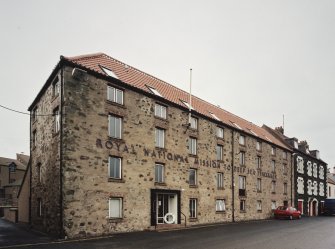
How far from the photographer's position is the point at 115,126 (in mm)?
19875

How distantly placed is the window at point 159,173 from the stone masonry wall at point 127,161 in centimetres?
40

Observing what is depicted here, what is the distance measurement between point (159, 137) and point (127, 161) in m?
3.69

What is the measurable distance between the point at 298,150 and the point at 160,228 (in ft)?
101

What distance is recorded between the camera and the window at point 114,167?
19.2m

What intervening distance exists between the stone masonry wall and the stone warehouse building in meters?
0.05

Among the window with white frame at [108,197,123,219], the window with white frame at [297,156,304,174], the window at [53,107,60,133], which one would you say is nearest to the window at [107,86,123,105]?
the window at [53,107,60,133]

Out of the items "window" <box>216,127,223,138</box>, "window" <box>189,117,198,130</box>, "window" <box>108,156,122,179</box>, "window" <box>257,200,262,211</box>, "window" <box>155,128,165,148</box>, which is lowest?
"window" <box>257,200,262,211</box>

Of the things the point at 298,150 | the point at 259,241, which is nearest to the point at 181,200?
the point at 259,241

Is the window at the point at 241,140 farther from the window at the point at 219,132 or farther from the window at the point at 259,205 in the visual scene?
the window at the point at 259,205

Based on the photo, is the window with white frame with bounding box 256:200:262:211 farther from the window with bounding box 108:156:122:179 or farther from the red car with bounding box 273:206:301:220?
the window with bounding box 108:156:122:179

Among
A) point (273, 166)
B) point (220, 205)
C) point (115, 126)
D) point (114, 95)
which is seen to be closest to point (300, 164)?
point (273, 166)

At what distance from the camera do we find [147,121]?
21812mm

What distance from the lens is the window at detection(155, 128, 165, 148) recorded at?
74.4 ft

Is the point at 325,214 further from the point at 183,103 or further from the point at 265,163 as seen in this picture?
the point at 183,103
